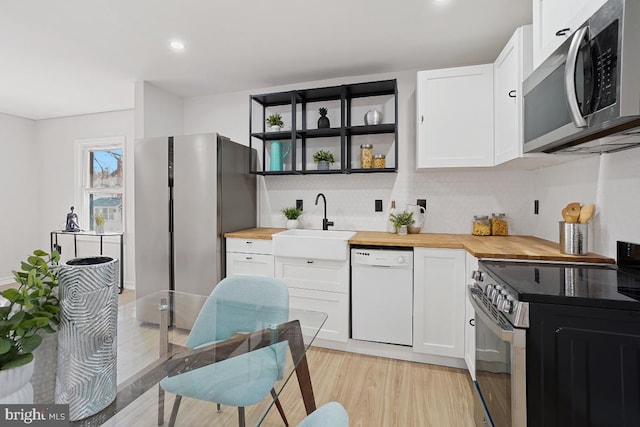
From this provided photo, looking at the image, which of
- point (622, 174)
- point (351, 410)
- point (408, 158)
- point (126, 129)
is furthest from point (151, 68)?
point (622, 174)

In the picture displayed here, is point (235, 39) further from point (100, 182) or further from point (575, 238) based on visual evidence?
point (100, 182)

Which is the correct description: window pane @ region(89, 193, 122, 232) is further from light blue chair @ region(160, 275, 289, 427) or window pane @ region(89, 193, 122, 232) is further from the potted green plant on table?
the potted green plant on table

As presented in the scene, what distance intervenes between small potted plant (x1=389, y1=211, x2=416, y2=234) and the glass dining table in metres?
1.49

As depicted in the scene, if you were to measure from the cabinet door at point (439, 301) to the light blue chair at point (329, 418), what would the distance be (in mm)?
1816

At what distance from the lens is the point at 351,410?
1826mm

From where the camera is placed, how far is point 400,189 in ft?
9.87

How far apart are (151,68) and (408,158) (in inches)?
106

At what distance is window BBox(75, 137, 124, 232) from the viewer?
441 cm

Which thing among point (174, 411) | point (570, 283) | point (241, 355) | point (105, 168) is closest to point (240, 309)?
point (241, 355)

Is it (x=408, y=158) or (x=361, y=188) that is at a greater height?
(x=408, y=158)

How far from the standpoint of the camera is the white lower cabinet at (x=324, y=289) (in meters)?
2.46

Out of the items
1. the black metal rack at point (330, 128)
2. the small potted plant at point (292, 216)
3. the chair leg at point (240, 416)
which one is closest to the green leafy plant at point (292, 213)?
the small potted plant at point (292, 216)

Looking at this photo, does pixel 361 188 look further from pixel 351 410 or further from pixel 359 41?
pixel 351 410

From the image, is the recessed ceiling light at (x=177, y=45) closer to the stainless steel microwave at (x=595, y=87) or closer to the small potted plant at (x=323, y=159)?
the small potted plant at (x=323, y=159)
